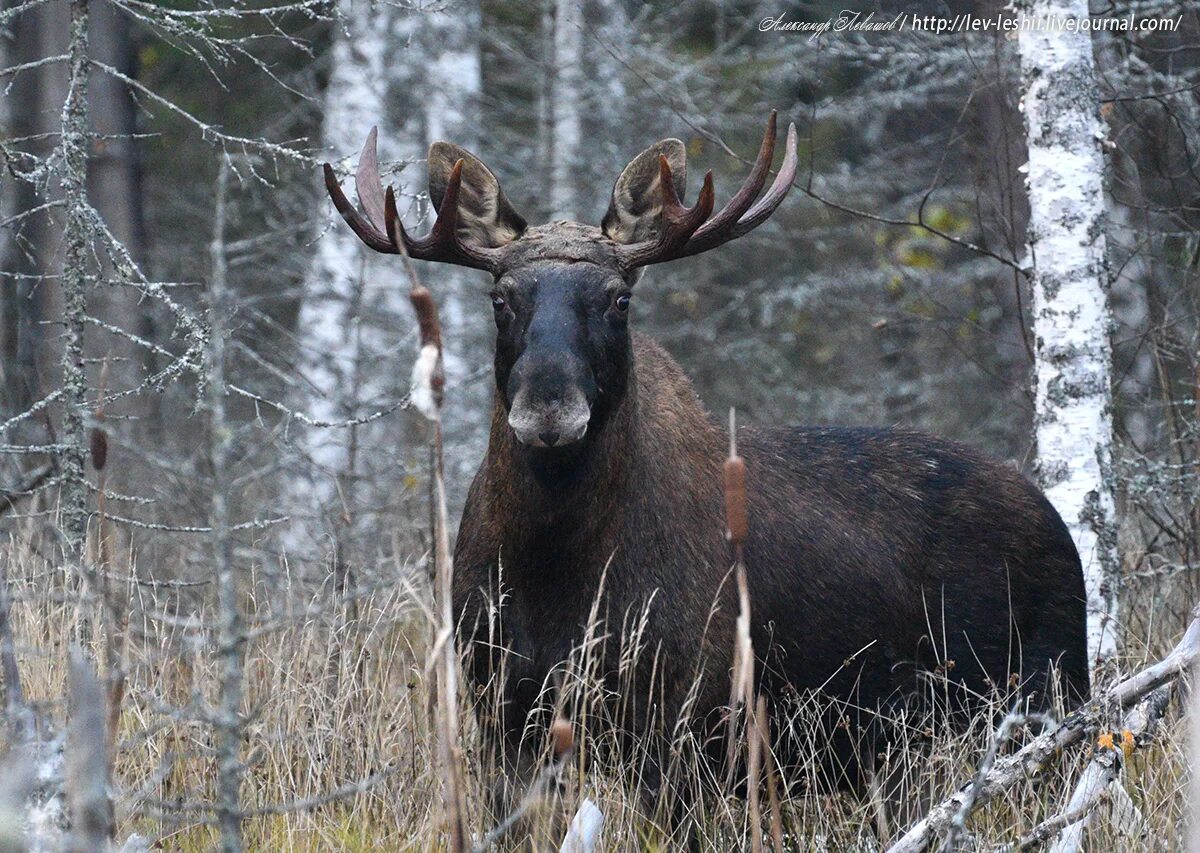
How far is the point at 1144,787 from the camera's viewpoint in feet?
16.3

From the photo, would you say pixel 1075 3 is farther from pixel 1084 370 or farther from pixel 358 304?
pixel 358 304

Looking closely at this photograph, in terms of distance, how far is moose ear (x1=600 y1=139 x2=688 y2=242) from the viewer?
558 cm

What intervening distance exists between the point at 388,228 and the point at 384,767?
1936mm

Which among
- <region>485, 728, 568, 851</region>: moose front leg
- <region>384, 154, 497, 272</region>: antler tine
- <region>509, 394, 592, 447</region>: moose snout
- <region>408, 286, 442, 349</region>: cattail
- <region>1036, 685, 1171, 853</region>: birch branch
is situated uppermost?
<region>384, 154, 497, 272</region>: antler tine

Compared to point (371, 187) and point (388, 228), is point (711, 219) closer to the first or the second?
point (388, 228)

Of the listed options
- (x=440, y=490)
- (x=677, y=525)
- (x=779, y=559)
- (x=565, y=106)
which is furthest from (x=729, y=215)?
(x=565, y=106)

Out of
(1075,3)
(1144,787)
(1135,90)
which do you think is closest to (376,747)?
(1144,787)

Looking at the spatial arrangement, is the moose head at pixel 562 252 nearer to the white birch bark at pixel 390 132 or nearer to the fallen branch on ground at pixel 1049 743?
the fallen branch on ground at pixel 1049 743

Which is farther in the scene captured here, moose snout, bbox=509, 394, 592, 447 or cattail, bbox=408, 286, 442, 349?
moose snout, bbox=509, 394, 592, 447

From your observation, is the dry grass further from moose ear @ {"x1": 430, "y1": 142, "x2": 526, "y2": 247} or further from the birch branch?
moose ear @ {"x1": 430, "y1": 142, "x2": 526, "y2": 247}

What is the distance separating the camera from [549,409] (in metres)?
4.57

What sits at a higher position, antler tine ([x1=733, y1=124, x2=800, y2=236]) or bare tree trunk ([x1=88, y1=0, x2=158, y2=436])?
bare tree trunk ([x1=88, y1=0, x2=158, y2=436])

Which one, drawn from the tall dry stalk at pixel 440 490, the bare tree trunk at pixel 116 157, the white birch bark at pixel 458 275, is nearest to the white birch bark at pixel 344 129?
the white birch bark at pixel 458 275

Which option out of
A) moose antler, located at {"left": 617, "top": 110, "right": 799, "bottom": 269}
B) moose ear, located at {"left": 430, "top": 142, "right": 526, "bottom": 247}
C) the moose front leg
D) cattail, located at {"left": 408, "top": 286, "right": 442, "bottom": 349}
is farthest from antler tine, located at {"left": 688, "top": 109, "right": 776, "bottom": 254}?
cattail, located at {"left": 408, "top": 286, "right": 442, "bottom": 349}
